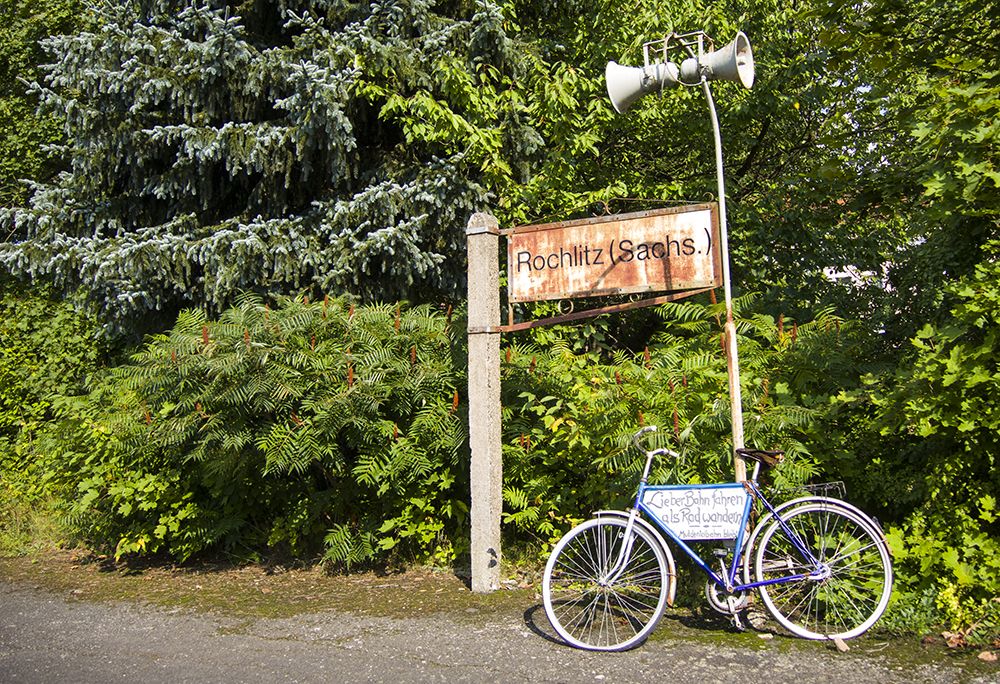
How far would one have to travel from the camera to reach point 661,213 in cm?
494

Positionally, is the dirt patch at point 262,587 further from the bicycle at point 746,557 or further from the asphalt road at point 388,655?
the bicycle at point 746,557

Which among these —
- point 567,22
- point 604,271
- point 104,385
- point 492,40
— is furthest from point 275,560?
point 567,22

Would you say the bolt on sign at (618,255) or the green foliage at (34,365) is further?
the green foliage at (34,365)

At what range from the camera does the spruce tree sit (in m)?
7.36

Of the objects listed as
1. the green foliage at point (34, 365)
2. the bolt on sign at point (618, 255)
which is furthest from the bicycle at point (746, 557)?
the green foliage at point (34, 365)

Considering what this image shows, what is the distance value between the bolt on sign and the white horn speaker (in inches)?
29.1

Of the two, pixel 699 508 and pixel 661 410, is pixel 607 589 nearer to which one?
pixel 699 508

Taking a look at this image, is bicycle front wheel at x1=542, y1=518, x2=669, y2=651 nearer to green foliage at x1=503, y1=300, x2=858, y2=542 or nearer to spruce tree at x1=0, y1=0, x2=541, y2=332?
green foliage at x1=503, y1=300, x2=858, y2=542

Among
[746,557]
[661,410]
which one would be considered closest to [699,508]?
[746,557]

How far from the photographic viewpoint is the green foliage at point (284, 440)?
18.4 feet

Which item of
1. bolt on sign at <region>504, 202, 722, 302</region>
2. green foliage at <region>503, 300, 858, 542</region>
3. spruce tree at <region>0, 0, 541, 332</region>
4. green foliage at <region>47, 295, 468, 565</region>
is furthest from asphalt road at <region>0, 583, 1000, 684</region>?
spruce tree at <region>0, 0, 541, 332</region>

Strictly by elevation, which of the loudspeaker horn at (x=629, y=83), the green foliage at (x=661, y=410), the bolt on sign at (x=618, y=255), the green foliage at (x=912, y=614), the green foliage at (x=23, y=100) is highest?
the green foliage at (x=23, y=100)

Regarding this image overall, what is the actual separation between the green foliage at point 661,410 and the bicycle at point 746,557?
40 cm

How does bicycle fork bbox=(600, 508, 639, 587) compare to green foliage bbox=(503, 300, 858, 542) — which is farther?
green foliage bbox=(503, 300, 858, 542)
